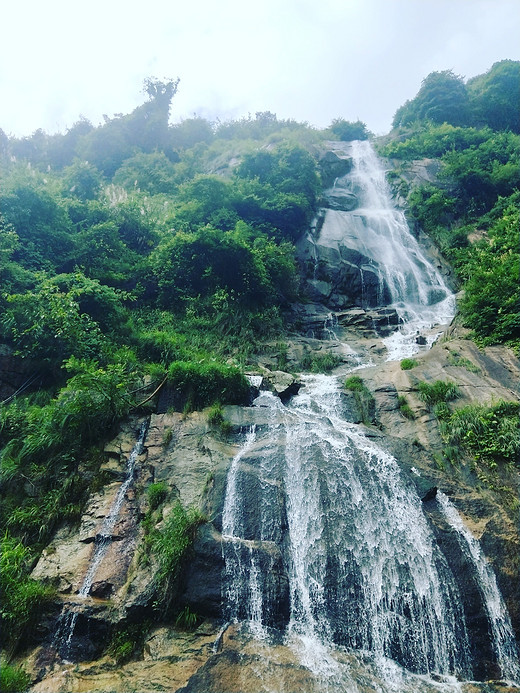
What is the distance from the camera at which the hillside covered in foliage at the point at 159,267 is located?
821cm

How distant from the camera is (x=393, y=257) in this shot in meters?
21.0

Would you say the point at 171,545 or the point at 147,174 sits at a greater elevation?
the point at 147,174

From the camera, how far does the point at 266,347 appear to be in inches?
575

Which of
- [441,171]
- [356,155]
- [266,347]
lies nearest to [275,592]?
[266,347]

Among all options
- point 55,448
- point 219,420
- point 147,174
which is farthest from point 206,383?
point 147,174

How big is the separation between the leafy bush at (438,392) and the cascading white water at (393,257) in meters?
3.88

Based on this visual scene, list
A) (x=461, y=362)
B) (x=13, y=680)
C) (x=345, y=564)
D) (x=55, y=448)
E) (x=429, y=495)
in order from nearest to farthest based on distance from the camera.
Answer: (x=13, y=680) < (x=345, y=564) < (x=429, y=495) < (x=55, y=448) < (x=461, y=362)

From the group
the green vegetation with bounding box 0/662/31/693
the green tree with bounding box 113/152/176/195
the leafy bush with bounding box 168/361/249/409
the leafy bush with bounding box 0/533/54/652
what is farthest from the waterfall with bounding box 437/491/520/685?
the green tree with bounding box 113/152/176/195

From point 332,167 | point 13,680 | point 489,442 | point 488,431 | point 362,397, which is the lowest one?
point 13,680

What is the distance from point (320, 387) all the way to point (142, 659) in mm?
7821

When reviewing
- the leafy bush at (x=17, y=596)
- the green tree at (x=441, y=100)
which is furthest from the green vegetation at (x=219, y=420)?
the green tree at (x=441, y=100)

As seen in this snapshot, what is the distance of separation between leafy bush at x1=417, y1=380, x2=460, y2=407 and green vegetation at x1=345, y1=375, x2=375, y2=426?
1340 millimetres

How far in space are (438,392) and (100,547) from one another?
8523 millimetres

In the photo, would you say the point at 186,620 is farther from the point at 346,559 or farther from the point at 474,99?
the point at 474,99
